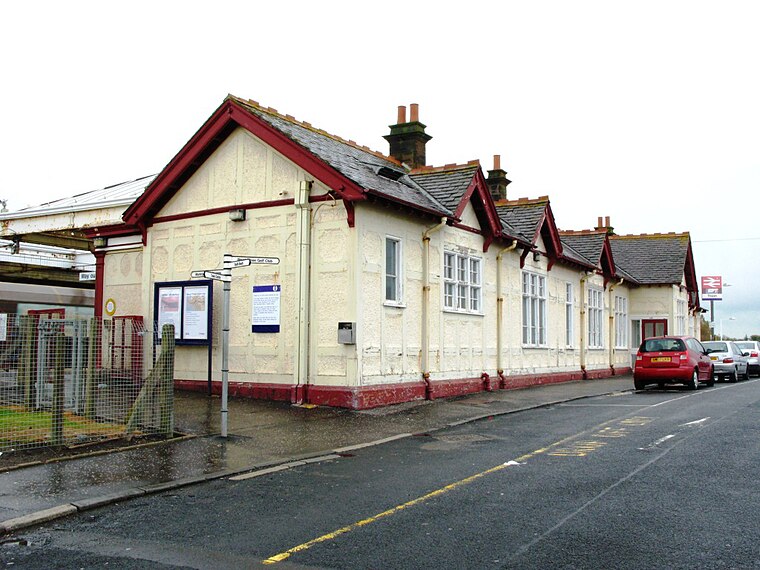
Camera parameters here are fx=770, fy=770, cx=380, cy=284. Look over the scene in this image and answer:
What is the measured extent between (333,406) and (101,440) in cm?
544

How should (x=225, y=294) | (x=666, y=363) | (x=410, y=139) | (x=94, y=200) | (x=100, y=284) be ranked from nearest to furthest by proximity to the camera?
(x=225, y=294) < (x=100, y=284) < (x=666, y=363) < (x=94, y=200) < (x=410, y=139)

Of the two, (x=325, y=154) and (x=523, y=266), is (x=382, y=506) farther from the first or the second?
(x=523, y=266)

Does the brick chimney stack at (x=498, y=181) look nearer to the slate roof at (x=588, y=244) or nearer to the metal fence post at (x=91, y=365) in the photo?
the slate roof at (x=588, y=244)

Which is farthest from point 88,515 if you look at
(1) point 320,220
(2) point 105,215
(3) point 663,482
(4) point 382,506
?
(2) point 105,215

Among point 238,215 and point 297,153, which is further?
point 238,215

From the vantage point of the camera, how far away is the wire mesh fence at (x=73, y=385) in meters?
10.7

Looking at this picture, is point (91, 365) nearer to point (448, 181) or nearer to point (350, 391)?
point (350, 391)

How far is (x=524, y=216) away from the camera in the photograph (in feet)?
85.0

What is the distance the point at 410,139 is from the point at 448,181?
3.80 meters

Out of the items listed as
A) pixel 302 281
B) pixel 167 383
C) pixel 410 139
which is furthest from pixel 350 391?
pixel 410 139

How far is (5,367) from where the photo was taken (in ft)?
38.1

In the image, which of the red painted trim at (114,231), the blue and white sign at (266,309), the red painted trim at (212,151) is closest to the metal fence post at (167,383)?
the blue and white sign at (266,309)

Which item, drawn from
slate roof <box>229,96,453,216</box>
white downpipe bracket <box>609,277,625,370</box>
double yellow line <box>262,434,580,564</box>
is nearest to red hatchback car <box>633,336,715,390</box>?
slate roof <box>229,96,453,216</box>

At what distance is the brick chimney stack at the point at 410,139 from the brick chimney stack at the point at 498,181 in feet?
24.6
